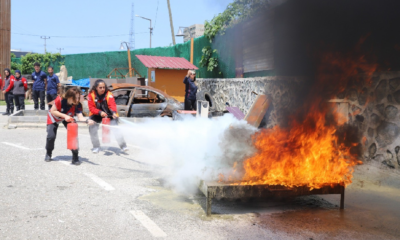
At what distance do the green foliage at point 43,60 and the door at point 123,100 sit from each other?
23275 mm

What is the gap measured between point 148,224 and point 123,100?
749 cm

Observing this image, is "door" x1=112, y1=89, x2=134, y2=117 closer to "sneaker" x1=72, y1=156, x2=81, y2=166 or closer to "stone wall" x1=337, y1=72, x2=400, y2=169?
"sneaker" x1=72, y1=156, x2=81, y2=166

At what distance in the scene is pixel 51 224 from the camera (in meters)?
4.06

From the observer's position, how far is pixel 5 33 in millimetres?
24312

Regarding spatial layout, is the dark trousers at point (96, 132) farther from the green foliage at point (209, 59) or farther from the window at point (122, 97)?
the green foliage at point (209, 59)

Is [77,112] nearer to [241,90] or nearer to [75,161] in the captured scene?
[75,161]

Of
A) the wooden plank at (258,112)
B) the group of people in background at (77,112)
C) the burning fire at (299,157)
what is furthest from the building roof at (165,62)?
the burning fire at (299,157)

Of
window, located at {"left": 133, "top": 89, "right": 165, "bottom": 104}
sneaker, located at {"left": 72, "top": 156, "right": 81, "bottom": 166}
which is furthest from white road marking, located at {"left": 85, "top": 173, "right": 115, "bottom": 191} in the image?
window, located at {"left": 133, "top": 89, "right": 165, "bottom": 104}

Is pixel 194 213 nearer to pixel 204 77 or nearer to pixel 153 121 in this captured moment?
pixel 153 121

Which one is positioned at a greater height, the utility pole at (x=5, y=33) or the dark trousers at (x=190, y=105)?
the utility pole at (x=5, y=33)

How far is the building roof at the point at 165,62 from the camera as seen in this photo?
16484 millimetres

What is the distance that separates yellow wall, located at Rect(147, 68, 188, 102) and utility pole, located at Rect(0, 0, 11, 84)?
12.4 m

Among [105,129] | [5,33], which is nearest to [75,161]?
[105,129]

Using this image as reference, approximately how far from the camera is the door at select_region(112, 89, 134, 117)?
10.9m
